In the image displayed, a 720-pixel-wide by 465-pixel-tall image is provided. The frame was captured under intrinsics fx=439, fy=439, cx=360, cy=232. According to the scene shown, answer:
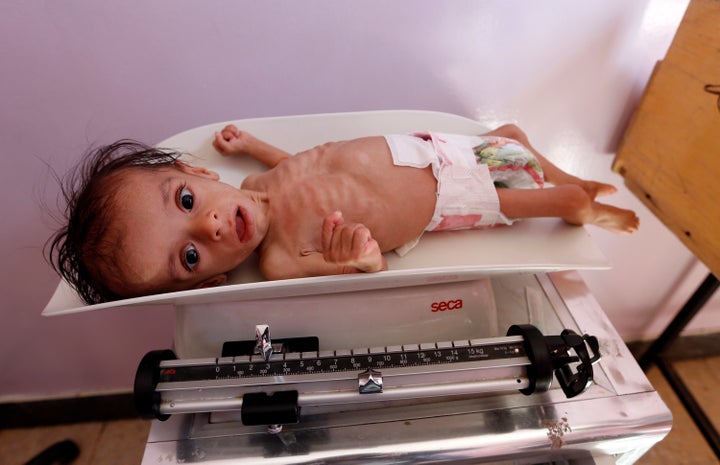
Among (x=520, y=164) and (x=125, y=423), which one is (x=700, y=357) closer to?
(x=520, y=164)

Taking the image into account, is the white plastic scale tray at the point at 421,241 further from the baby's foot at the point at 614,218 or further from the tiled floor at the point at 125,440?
the tiled floor at the point at 125,440

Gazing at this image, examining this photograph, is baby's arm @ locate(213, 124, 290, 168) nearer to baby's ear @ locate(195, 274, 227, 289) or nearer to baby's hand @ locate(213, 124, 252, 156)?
baby's hand @ locate(213, 124, 252, 156)

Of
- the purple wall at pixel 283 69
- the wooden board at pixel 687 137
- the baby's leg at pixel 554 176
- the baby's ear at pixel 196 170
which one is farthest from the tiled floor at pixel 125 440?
the baby's ear at pixel 196 170

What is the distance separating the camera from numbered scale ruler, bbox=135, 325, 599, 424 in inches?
25.8

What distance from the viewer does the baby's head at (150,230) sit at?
75 centimetres

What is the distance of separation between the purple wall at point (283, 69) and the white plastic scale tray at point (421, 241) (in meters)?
0.12

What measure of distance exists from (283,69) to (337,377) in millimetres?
733

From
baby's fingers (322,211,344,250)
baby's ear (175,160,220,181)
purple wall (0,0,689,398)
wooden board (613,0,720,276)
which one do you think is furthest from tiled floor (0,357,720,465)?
baby's fingers (322,211,344,250)

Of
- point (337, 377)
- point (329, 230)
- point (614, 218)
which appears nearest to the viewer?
point (337, 377)

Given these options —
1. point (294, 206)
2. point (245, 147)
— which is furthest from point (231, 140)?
point (294, 206)

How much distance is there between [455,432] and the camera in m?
0.69

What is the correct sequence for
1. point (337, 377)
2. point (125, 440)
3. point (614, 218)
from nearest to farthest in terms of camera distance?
1. point (337, 377)
2. point (614, 218)
3. point (125, 440)

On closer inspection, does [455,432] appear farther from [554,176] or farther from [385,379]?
[554,176]

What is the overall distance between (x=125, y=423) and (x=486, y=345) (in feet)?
5.16
